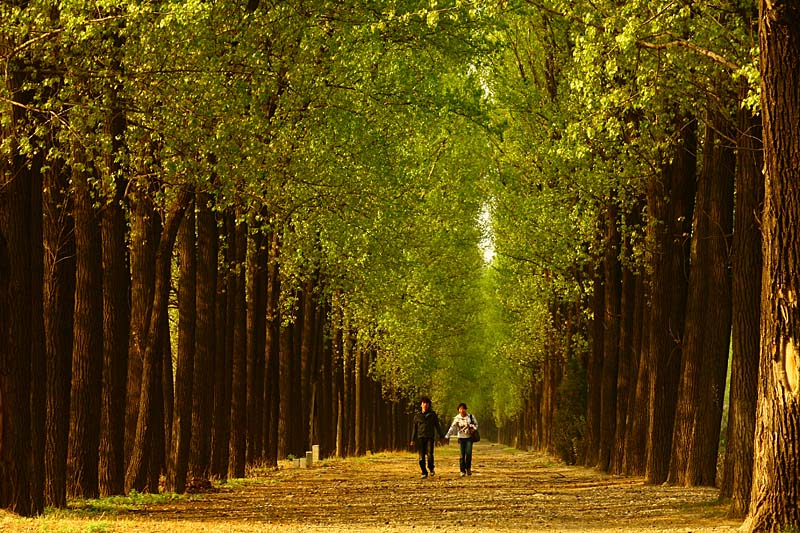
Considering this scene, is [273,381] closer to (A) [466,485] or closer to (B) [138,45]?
(A) [466,485]

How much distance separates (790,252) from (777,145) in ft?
3.73

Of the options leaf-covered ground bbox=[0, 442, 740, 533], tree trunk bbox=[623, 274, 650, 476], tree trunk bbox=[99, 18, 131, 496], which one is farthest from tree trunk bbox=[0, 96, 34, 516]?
tree trunk bbox=[623, 274, 650, 476]

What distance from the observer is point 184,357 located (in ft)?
78.2

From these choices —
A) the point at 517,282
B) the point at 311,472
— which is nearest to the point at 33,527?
the point at 311,472

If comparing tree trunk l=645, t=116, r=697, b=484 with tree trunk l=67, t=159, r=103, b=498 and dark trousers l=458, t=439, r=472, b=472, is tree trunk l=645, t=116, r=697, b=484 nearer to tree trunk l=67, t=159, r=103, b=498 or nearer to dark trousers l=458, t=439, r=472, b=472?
dark trousers l=458, t=439, r=472, b=472

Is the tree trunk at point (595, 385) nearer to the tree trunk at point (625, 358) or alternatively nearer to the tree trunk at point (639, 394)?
the tree trunk at point (625, 358)

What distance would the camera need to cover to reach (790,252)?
1247 cm

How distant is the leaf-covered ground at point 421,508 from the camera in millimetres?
16766

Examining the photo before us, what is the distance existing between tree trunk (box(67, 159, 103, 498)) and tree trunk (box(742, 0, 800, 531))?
10.2 metres

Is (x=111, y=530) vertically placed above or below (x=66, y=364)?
below

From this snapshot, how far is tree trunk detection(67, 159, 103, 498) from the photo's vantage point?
18578 mm

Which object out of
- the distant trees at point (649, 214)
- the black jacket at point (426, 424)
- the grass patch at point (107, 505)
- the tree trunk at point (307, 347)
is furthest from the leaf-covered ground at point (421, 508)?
the tree trunk at point (307, 347)

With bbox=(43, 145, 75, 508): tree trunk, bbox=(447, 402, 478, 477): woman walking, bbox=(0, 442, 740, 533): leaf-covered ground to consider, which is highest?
bbox=(43, 145, 75, 508): tree trunk

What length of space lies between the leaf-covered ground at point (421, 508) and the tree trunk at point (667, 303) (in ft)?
3.77
